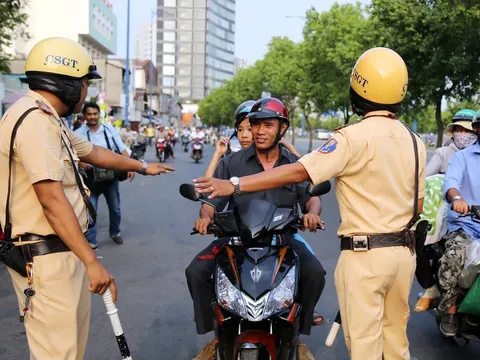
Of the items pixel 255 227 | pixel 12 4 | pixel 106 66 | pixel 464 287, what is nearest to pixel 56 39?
pixel 255 227

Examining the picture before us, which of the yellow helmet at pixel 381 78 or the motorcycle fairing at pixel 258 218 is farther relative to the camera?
the motorcycle fairing at pixel 258 218

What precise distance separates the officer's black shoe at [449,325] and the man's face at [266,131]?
171cm

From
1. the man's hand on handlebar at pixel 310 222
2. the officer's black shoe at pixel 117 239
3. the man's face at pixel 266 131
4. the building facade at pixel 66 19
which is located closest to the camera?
the man's hand on handlebar at pixel 310 222

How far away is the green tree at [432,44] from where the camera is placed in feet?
52.1

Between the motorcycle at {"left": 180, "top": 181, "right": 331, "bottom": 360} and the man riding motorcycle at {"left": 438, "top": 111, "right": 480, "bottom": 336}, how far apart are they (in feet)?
4.38

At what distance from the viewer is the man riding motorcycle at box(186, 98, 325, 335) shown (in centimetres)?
360

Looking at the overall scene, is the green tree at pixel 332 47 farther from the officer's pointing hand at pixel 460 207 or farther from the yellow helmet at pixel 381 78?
the yellow helmet at pixel 381 78

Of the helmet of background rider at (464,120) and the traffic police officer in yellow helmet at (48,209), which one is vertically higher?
the helmet of background rider at (464,120)

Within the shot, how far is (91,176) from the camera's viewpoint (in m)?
8.02

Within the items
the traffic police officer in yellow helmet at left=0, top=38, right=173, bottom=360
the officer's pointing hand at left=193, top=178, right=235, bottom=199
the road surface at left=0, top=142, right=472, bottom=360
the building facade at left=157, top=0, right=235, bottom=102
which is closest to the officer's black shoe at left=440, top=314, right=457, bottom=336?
Answer: the road surface at left=0, top=142, right=472, bottom=360

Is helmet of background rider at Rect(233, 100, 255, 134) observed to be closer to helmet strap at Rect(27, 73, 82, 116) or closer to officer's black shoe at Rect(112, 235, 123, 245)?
helmet strap at Rect(27, 73, 82, 116)

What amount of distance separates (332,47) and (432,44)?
576 inches

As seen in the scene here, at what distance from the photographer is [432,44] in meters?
17.2

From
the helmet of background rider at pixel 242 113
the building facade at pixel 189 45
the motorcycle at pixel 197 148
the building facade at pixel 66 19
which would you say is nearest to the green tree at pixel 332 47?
the motorcycle at pixel 197 148
